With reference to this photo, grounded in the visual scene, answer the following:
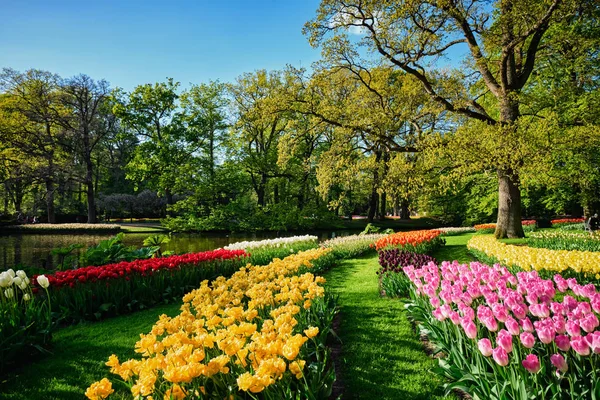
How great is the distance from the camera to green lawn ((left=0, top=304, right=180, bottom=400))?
11.1 feet

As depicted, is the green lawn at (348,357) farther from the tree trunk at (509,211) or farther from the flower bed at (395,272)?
the tree trunk at (509,211)

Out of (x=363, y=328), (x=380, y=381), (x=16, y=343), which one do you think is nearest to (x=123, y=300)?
(x=16, y=343)

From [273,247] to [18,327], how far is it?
7858mm

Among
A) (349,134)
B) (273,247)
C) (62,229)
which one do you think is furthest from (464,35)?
(62,229)

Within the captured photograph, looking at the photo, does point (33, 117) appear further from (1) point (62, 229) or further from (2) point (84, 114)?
(1) point (62, 229)

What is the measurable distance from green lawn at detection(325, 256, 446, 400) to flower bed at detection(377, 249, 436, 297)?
0.81ft

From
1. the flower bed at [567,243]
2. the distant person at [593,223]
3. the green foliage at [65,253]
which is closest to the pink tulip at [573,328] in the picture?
the flower bed at [567,243]

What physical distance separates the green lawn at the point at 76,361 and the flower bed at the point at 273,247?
4178 mm

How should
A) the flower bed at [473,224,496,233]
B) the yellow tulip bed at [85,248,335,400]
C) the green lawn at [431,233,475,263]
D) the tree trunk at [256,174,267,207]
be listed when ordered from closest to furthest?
the yellow tulip bed at [85,248,335,400], the green lawn at [431,233,475,263], the flower bed at [473,224,496,233], the tree trunk at [256,174,267,207]

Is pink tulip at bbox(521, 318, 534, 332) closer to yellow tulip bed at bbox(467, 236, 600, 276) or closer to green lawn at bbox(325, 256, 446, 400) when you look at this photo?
green lawn at bbox(325, 256, 446, 400)

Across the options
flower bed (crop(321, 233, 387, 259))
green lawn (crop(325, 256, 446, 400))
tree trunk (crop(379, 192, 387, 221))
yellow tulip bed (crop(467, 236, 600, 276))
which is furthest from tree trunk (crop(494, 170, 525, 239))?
tree trunk (crop(379, 192, 387, 221))

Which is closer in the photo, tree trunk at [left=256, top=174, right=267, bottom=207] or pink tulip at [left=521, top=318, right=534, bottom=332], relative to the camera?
pink tulip at [left=521, top=318, right=534, bottom=332]

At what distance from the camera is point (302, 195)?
32000mm

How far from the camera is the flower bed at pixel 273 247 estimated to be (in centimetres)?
972
